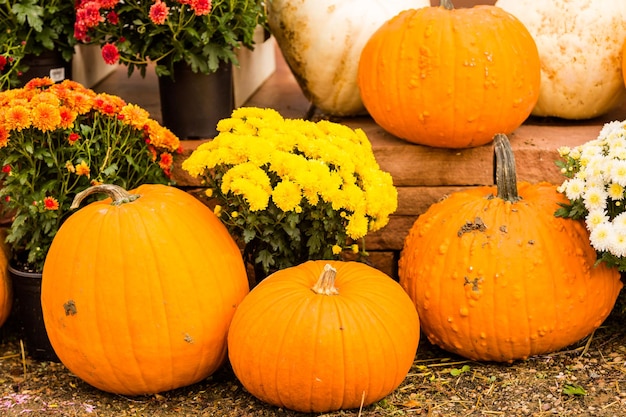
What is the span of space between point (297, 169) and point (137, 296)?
584 mm

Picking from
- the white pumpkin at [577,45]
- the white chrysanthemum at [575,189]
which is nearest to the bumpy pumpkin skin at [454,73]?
the white pumpkin at [577,45]

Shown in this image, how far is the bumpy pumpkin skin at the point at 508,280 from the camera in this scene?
8.44 feet

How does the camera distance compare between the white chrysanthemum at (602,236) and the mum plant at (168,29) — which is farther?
the mum plant at (168,29)

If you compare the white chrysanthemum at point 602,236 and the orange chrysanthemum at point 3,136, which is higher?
the orange chrysanthemum at point 3,136

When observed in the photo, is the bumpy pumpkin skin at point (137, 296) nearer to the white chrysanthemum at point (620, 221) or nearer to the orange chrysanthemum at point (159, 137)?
the orange chrysanthemum at point (159, 137)

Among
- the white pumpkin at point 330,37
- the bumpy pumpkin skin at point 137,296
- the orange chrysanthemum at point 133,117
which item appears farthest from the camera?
the white pumpkin at point 330,37

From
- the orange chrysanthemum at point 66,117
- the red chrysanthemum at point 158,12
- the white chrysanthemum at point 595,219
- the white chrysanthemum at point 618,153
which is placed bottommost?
the white chrysanthemum at point 595,219

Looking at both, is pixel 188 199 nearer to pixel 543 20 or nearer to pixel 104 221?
pixel 104 221

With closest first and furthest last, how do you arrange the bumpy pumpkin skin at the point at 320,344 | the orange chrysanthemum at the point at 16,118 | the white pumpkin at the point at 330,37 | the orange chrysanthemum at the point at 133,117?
the bumpy pumpkin skin at the point at 320,344, the orange chrysanthemum at the point at 16,118, the orange chrysanthemum at the point at 133,117, the white pumpkin at the point at 330,37

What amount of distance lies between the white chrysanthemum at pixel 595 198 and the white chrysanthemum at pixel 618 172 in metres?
0.05

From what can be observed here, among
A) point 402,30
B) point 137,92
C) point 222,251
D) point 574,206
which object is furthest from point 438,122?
point 137,92

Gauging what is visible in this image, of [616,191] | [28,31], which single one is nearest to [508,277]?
[616,191]

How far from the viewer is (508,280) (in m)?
2.56

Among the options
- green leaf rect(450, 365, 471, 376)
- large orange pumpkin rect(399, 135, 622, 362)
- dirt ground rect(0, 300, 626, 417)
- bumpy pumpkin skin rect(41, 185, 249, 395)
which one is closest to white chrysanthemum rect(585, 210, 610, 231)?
large orange pumpkin rect(399, 135, 622, 362)
